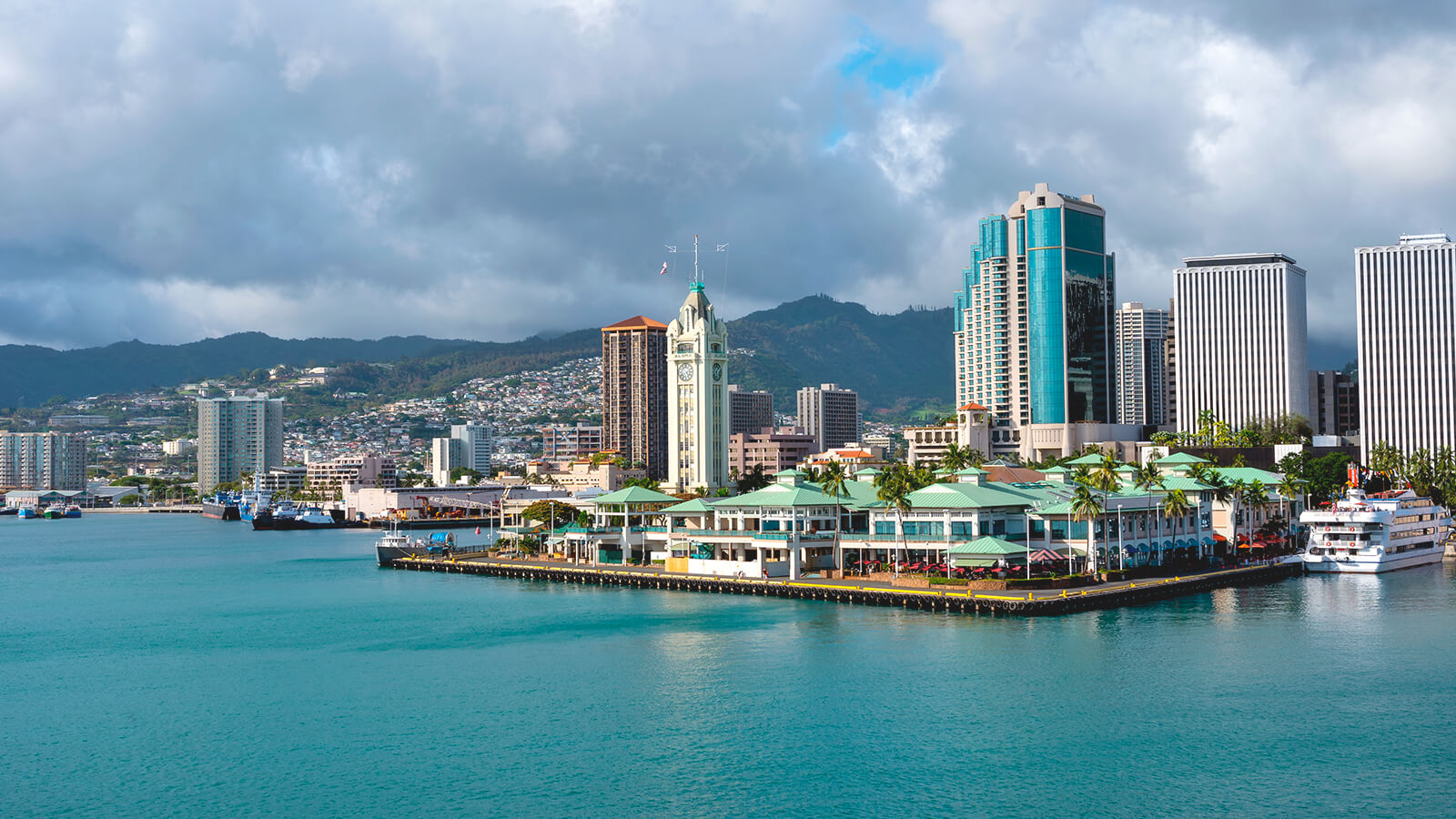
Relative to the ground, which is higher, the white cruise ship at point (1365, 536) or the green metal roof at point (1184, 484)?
the green metal roof at point (1184, 484)

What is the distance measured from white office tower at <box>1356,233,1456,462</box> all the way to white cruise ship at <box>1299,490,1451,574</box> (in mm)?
92999

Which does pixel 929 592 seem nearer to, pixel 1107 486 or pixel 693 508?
pixel 1107 486

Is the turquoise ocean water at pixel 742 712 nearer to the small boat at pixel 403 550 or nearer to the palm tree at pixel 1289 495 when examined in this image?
the palm tree at pixel 1289 495

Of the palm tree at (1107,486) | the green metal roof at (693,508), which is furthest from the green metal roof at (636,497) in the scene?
the palm tree at (1107,486)

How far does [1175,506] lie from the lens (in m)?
96.9

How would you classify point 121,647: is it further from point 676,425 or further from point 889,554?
point 676,425

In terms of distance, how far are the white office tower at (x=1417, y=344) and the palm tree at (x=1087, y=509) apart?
416ft

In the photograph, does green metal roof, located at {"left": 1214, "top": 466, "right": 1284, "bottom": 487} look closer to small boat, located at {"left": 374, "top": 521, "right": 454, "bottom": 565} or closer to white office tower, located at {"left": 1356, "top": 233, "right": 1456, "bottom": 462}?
small boat, located at {"left": 374, "top": 521, "right": 454, "bottom": 565}

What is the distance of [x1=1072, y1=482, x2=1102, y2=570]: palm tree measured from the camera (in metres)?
86.2

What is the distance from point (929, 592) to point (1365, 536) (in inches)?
1791

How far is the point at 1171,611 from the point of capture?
257ft

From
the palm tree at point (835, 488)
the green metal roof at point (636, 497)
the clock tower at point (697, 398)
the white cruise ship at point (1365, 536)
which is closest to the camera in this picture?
the palm tree at point (835, 488)

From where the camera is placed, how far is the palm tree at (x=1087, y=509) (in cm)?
8619

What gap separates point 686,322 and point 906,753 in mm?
152866
